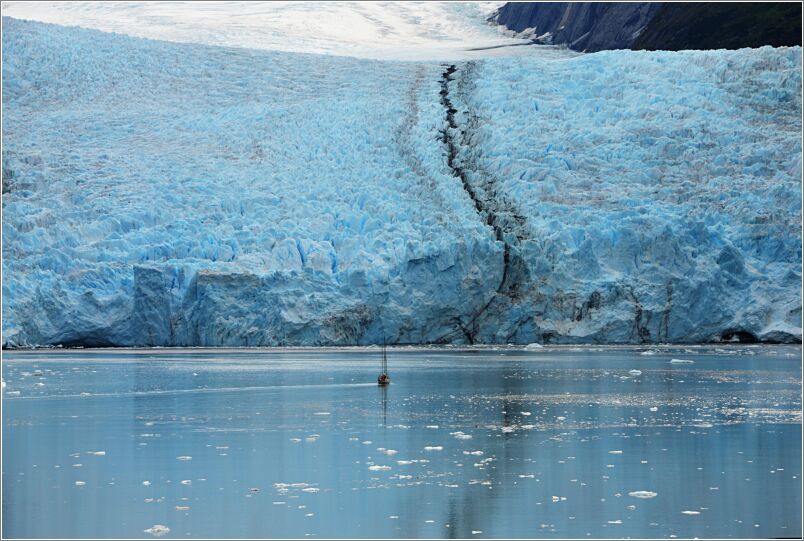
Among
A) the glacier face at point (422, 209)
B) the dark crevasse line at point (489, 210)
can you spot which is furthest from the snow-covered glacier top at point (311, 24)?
the dark crevasse line at point (489, 210)

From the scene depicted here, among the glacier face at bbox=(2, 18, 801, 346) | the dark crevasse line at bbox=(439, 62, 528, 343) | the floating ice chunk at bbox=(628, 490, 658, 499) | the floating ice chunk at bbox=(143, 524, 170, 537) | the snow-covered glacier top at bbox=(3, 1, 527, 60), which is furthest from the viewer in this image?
the snow-covered glacier top at bbox=(3, 1, 527, 60)

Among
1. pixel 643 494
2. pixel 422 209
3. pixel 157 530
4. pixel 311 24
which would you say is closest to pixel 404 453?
pixel 643 494

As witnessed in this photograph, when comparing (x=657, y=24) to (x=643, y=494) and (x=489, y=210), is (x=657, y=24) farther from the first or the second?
(x=643, y=494)

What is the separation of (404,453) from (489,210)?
11.5m

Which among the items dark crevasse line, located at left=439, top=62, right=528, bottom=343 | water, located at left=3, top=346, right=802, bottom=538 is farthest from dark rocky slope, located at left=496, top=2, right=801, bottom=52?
water, located at left=3, top=346, right=802, bottom=538

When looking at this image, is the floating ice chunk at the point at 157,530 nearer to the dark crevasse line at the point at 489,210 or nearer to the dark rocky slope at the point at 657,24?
the dark crevasse line at the point at 489,210

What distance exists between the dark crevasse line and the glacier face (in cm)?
4

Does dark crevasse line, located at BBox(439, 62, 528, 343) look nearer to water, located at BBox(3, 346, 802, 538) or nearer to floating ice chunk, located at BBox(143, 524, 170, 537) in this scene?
water, located at BBox(3, 346, 802, 538)

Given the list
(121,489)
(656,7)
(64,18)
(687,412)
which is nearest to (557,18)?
(656,7)

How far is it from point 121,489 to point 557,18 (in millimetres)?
34836

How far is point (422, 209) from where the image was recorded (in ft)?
61.9

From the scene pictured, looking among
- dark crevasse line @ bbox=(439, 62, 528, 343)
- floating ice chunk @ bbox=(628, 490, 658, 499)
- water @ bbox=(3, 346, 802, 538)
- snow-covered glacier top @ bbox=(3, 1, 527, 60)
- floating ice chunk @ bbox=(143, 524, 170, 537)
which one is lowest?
water @ bbox=(3, 346, 802, 538)

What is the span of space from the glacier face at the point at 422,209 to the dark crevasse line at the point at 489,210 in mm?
41

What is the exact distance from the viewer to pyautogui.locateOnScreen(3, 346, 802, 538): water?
18.8ft
